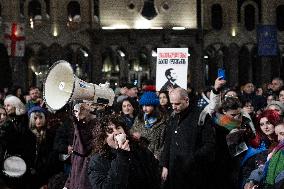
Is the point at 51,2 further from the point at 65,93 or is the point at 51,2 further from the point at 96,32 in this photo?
the point at 65,93

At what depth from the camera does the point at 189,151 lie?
21.2 feet

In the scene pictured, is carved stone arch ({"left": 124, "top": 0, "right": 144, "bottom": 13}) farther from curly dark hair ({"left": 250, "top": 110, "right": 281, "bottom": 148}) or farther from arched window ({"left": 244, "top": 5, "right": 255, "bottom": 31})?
curly dark hair ({"left": 250, "top": 110, "right": 281, "bottom": 148})

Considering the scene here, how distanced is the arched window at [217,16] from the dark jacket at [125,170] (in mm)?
29614

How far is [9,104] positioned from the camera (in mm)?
7996

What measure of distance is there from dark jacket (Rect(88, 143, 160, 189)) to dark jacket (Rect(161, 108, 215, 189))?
169 centimetres

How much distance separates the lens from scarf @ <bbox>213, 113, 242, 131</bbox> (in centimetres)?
690

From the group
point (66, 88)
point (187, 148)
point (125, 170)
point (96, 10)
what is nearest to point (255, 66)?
point (96, 10)

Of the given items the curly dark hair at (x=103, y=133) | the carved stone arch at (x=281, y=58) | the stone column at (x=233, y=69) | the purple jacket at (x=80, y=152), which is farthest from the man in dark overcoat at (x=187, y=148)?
the carved stone arch at (x=281, y=58)

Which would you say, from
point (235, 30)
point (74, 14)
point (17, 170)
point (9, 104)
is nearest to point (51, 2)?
point (74, 14)

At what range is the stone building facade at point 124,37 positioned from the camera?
106ft

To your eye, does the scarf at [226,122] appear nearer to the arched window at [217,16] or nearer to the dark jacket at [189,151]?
the dark jacket at [189,151]

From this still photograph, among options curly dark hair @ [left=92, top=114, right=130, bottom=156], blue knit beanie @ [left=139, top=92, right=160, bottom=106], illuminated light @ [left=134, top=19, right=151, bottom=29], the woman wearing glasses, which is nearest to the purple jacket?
curly dark hair @ [left=92, top=114, right=130, bottom=156]

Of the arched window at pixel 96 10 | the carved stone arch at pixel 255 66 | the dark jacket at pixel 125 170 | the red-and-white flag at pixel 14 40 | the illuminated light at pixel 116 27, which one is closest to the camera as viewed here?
the dark jacket at pixel 125 170

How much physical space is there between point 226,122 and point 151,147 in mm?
1006
